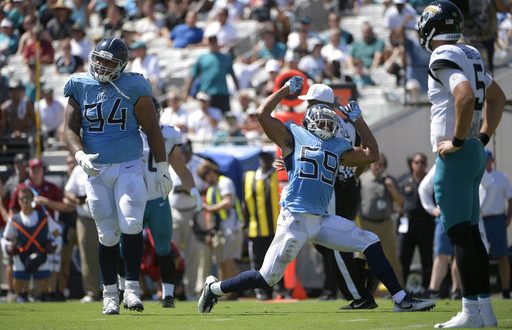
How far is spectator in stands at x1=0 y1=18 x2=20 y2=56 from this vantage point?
2334 cm

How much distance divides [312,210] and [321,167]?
34 cm

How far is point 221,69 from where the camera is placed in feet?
60.2

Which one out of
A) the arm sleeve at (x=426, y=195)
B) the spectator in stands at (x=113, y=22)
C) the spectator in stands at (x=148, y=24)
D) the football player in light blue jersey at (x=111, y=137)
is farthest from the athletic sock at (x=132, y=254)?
the spectator in stands at (x=148, y=24)

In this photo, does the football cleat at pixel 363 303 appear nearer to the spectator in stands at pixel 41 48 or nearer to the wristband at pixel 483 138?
the wristband at pixel 483 138

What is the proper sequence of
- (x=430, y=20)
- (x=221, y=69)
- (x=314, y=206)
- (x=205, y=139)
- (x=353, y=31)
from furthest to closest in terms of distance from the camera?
(x=353, y=31), (x=221, y=69), (x=205, y=139), (x=314, y=206), (x=430, y=20)

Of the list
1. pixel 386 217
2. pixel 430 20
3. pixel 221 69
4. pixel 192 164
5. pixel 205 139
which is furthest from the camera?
pixel 221 69

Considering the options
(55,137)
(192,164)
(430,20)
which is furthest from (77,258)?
(430,20)

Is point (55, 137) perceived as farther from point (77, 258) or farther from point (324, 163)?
point (324, 163)

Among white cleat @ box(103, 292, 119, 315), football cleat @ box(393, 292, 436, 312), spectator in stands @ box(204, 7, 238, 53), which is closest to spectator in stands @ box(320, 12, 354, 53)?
spectator in stands @ box(204, 7, 238, 53)

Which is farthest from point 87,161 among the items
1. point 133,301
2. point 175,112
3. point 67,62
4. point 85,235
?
point 67,62

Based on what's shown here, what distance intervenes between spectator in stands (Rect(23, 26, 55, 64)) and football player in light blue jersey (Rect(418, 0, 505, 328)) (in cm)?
1495

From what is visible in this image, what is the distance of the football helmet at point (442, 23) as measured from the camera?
7895 mm

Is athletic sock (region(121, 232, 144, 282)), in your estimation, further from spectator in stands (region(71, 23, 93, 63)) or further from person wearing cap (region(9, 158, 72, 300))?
spectator in stands (region(71, 23, 93, 63))

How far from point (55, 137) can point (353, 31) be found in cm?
498
